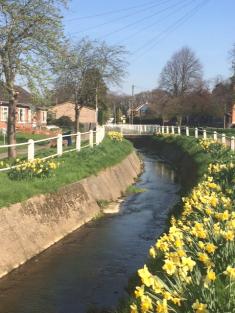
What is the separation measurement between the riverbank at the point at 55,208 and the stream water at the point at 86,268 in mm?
260

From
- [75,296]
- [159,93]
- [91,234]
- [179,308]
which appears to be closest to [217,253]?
[179,308]

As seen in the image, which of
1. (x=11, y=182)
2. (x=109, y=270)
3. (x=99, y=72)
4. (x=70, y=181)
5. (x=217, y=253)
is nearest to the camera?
(x=217, y=253)

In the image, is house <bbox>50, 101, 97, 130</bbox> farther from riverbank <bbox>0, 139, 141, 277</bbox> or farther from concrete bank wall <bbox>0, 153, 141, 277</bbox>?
concrete bank wall <bbox>0, 153, 141, 277</bbox>

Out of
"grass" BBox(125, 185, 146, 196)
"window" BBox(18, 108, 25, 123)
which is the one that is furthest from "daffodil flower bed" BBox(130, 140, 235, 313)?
"window" BBox(18, 108, 25, 123)

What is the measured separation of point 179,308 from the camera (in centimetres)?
505

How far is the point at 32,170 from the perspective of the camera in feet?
48.4

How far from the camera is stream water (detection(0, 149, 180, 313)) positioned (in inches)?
346

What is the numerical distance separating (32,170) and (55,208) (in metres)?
1.53

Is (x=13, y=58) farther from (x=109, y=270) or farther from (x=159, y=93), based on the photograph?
(x=159, y=93)

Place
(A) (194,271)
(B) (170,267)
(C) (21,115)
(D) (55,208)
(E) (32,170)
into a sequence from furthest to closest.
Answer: (C) (21,115)
(E) (32,170)
(D) (55,208)
(A) (194,271)
(B) (170,267)

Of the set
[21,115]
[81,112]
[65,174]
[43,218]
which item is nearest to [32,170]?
[65,174]

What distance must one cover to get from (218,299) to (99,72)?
49746 millimetres

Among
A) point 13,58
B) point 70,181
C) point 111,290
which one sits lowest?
point 111,290

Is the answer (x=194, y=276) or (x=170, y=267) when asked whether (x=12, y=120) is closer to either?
(x=194, y=276)
